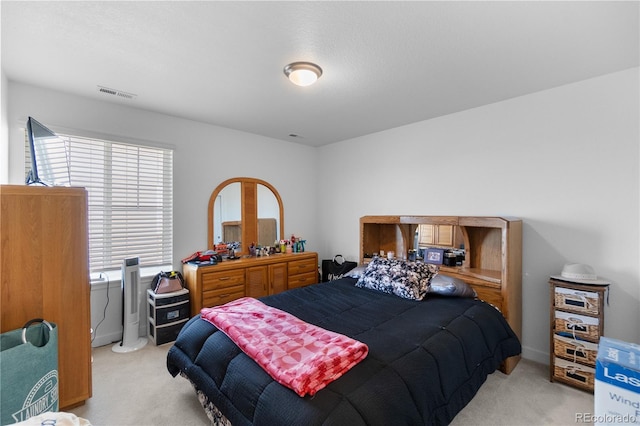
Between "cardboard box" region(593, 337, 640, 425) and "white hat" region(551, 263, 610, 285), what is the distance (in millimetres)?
1261

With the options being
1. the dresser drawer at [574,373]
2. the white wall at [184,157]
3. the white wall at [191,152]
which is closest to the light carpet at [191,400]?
the dresser drawer at [574,373]

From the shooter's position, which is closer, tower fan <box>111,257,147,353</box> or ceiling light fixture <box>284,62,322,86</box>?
ceiling light fixture <box>284,62,322,86</box>

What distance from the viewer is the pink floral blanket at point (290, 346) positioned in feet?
4.58

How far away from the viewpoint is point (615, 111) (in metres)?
2.39

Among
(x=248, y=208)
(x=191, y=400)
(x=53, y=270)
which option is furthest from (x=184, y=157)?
(x=191, y=400)

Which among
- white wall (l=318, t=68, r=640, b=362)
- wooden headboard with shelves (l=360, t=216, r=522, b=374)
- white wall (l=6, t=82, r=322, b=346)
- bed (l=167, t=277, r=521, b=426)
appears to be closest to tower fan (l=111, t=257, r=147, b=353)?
white wall (l=6, t=82, r=322, b=346)

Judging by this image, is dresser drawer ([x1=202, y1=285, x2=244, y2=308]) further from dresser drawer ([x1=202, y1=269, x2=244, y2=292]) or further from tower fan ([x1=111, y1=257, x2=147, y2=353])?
tower fan ([x1=111, y1=257, x2=147, y2=353])

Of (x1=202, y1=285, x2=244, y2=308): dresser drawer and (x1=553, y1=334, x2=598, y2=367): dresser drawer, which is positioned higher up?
(x1=202, y1=285, x2=244, y2=308): dresser drawer

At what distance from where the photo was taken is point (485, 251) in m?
3.14

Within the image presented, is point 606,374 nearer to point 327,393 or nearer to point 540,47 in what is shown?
point 327,393

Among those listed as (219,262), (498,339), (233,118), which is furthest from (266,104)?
(498,339)

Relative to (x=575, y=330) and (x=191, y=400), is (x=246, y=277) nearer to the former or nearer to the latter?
(x=191, y=400)

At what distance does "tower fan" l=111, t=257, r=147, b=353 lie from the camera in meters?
2.97

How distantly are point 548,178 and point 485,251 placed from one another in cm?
97
